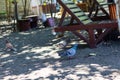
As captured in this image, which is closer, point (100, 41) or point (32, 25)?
point (100, 41)

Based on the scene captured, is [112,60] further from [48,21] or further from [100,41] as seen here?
[48,21]

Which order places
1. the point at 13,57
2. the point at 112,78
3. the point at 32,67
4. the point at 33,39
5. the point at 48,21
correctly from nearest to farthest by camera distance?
the point at 112,78 → the point at 32,67 → the point at 13,57 → the point at 33,39 → the point at 48,21

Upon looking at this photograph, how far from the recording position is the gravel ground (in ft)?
21.4

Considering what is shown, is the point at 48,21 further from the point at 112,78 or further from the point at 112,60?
the point at 112,78

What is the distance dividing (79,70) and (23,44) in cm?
424

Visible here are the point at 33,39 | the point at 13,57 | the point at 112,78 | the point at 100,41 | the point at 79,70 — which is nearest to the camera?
the point at 112,78

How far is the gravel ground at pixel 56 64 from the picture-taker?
652 cm

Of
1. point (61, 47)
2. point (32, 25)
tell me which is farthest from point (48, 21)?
point (61, 47)

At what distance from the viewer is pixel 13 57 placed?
8.74 meters

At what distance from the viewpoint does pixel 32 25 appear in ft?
51.2

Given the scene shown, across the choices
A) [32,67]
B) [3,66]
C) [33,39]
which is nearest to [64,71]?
[32,67]

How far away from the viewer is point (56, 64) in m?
7.49

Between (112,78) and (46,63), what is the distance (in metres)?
2.00

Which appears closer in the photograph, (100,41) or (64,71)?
(64,71)
